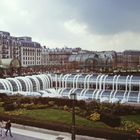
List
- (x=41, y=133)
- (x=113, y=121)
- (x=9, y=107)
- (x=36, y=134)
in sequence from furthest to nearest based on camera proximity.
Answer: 1. (x=9, y=107)
2. (x=41, y=133)
3. (x=36, y=134)
4. (x=113, y=121)

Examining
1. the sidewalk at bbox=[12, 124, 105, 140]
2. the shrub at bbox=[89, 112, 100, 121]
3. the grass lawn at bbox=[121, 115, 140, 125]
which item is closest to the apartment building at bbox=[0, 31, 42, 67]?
the sidewalk at bbox=[12, 124, 105, 140]

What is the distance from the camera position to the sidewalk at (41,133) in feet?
94.7

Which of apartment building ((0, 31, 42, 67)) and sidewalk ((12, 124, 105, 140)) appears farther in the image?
apartment building ((0, 31, 42, 67))

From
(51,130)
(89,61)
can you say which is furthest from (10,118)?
(89,61)

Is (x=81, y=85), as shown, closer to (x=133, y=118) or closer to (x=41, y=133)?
(x=133, y=118)

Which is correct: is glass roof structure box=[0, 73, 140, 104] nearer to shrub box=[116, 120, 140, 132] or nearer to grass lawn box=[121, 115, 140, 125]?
grass lawn box=[121, 115, 140, 125]

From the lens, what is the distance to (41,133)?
3070 centimetres

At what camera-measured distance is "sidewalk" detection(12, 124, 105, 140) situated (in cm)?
2885

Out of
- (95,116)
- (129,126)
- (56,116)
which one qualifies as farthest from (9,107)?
(129,126)

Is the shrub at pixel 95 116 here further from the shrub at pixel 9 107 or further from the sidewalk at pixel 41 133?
the shrub at pixel 9 107

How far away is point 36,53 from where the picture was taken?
17262 cm

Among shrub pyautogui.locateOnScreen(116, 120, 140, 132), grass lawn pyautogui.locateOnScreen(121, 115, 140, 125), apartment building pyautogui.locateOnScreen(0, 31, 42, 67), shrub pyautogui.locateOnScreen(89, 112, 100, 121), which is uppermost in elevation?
apartment building pyautogui.locateOnScreen(0, 31, 42, 67)

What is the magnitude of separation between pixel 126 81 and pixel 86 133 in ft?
133

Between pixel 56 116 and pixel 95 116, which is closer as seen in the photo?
pixel 95 116
